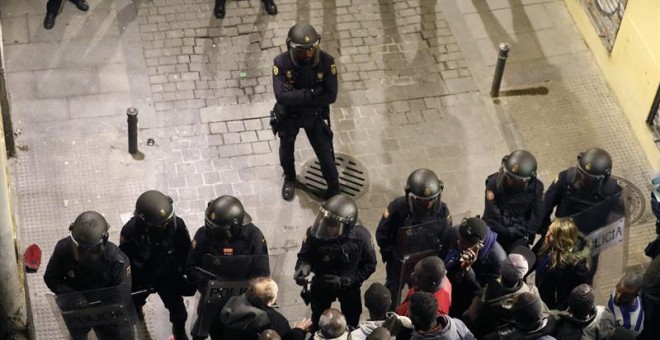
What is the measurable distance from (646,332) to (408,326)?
95.5 inches

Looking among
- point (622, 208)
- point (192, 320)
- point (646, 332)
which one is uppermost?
point (622, 208)

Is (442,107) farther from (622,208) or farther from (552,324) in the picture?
(552,324)

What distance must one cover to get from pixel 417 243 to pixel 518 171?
3.88ft

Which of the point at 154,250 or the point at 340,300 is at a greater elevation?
the point at 154,250

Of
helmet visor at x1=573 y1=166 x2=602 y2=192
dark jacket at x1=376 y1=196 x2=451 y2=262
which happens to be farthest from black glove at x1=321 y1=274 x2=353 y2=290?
helmet visor at x1=573 y1=166 x2=602 y2=192

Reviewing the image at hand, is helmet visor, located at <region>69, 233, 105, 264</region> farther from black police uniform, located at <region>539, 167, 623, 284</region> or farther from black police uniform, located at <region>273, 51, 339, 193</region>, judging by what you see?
black police uniform, located at <region>539, 167, 623, 284</region>

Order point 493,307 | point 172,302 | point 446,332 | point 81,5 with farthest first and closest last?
point 81,5 < point 172,302 < point 493,307 < point 446,332

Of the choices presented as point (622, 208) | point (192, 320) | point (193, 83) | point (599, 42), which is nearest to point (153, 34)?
point (193, 83)

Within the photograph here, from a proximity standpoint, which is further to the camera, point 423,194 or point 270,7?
point 270,7

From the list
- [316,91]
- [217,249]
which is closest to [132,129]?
[316,91]

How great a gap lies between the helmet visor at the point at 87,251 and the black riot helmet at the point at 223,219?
0.97 metres

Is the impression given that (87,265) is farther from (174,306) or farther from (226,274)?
(174,306)

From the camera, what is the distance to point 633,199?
42.8 ft

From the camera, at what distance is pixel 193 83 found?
551 inches
